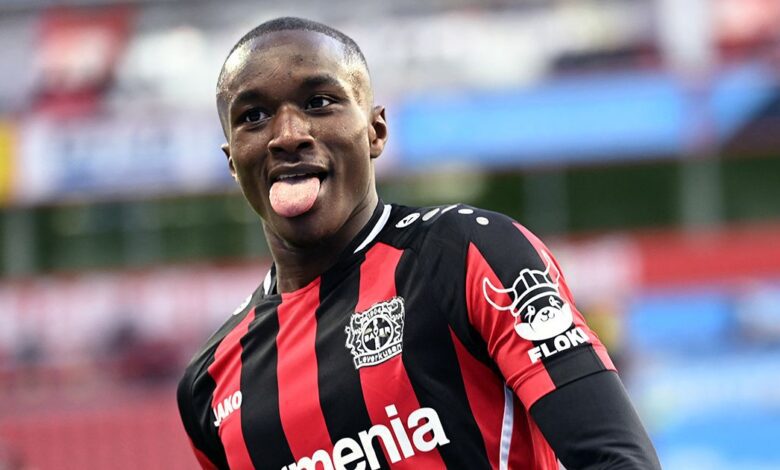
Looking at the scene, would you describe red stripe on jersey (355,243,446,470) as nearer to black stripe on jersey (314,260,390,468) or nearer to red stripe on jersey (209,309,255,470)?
black stripe on jersey (314,260,390,468)

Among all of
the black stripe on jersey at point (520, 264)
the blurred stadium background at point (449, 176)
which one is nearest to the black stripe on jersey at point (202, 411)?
the black stripe on jersey at point (520, 264)

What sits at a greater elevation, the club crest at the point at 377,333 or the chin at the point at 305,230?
the chin at the point at 305,230

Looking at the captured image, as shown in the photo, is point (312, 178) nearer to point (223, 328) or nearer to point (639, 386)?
point (223, 328)

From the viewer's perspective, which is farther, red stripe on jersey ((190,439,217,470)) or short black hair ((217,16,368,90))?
red stripe on jersey ((190,439,217,470))

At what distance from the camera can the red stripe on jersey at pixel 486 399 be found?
8.19ft

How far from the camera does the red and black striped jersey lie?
236cm

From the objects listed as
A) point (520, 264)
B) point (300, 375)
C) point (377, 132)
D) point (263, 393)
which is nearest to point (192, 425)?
point (263, 393)

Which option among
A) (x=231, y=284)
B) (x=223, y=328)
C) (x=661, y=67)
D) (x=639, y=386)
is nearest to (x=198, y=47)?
(x=231, y=284)

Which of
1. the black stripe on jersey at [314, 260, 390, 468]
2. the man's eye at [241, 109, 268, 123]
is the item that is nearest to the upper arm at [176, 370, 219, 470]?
the black stripe on jersey at [314, 260, 390, 468]

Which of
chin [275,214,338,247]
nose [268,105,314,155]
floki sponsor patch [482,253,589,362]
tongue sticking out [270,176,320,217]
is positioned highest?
nose [268,105,314,155]

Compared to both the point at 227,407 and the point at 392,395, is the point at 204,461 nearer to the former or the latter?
the point at 227,407

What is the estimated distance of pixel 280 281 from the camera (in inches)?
118

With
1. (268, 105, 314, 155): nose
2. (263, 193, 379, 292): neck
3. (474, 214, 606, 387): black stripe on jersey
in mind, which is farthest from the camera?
(263, 193, 379, 292): neck

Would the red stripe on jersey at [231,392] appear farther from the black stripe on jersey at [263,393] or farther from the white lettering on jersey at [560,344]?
the white lettering on jersey at [560,344]
